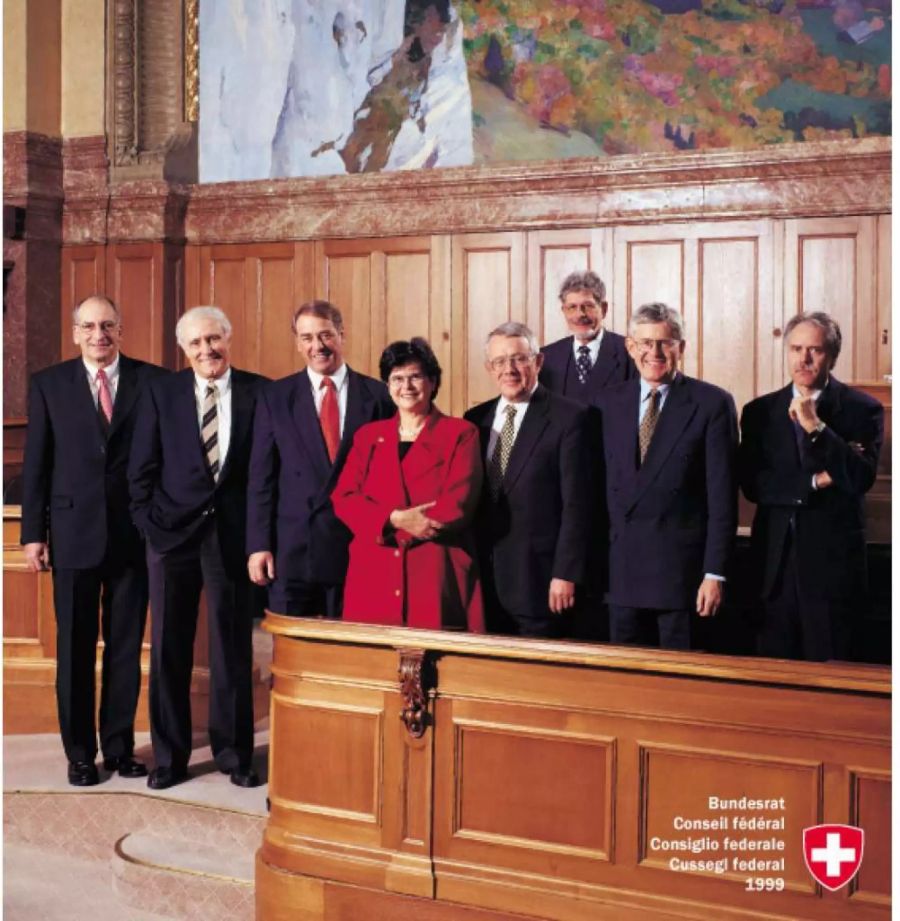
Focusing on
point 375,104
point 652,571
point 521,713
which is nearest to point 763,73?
point 375,104

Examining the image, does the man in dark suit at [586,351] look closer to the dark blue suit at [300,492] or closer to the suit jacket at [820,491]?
the dark blue suit at [300,492]

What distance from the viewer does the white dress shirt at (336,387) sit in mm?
4156

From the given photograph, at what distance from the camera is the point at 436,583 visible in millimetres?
3727

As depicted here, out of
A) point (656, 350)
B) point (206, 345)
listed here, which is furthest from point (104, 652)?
point (656, 350)

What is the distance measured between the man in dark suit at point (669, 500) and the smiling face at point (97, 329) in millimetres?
1777

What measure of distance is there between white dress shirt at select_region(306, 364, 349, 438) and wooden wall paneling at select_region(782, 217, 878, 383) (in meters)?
3.67

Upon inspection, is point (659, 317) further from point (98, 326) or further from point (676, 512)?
point (98, 326)

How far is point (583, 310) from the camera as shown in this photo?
4.57m

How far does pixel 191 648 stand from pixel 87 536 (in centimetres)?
51

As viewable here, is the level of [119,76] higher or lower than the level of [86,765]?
higher

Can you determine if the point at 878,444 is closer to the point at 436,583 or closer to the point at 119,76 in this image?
the point at 436,583

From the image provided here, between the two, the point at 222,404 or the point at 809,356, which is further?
the point at 222,404

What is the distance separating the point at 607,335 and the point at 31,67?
4.98m

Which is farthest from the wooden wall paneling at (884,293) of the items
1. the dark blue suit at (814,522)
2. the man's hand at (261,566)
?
the man's hand at (261,566)
